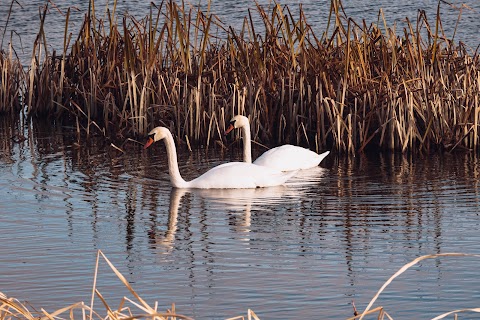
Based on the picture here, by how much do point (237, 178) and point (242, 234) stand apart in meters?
2.33

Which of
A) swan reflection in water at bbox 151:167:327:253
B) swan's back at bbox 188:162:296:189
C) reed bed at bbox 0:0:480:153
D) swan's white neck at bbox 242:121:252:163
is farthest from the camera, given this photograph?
reed bed at bbox 0:0:480:153

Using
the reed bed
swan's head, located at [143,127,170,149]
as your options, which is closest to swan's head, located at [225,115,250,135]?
the reed bed

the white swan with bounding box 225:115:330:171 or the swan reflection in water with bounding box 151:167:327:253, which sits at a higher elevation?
the white swan with bounding box 225:115:330:171

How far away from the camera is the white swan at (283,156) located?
12250mm

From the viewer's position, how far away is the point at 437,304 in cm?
704

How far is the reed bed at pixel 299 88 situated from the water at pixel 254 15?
26.3ft

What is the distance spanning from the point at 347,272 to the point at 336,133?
5522 mm

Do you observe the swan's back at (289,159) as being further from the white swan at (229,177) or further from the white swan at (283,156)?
the white swan at (229,177)

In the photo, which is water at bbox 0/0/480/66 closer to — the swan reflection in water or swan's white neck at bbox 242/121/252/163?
swan's white neck at bbox 242/121/252/163

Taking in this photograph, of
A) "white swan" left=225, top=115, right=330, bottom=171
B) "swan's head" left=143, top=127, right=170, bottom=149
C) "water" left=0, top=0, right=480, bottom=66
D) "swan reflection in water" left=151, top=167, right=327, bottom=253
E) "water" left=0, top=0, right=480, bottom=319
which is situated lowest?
"swan reflection in water" left=151, top=167, right=327, bottom=253

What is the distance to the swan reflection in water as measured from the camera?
403 inches

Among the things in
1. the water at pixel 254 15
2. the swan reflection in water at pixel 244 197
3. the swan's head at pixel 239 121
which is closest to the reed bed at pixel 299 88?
the swan's head at pixel 239 121

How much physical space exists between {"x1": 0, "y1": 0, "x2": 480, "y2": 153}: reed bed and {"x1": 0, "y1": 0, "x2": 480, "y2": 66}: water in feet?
26.3

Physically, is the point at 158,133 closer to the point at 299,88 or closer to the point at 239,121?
the point at 239,121
